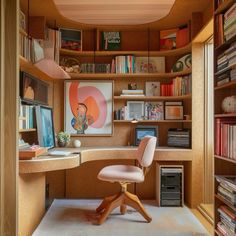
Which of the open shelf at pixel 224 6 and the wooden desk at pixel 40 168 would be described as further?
the wooden desk at pixel 40 168

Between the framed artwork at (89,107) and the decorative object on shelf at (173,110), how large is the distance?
81cm

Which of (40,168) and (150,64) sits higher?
(150,64)

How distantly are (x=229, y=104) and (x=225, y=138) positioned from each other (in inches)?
10.8

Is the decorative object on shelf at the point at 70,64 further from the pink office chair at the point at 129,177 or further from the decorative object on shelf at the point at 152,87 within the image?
the pink office chair at the point at 129,177

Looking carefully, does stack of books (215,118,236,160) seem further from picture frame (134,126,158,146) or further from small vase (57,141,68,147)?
small vase (57,141,68,147)

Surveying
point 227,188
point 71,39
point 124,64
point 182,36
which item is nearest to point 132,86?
point 124,64

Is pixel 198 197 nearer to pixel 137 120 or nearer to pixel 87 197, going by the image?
pixel 137 120

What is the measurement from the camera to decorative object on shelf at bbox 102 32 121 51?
377 centimetres

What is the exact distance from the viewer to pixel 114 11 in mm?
3156

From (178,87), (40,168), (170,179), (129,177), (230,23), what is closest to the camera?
(230,23)

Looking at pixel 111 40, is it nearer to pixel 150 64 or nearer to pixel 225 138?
pixel 150 64

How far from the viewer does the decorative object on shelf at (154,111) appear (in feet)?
12.2

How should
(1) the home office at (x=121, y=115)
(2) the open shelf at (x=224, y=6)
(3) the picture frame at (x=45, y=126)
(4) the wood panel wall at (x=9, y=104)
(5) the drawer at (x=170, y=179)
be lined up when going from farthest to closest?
(5) the drawer at (x=170, y=179) < (3) the picture frame at (x=45, y=126) < (1) the home office at (x=121, y=115) < (2) the open shelf at (x=224, y=6) < (4) the wood panel wall at (x=9, y=104)

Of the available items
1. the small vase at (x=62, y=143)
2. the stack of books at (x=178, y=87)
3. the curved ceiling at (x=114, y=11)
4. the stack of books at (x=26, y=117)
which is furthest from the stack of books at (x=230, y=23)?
the small vase at (x=62, y=143)
